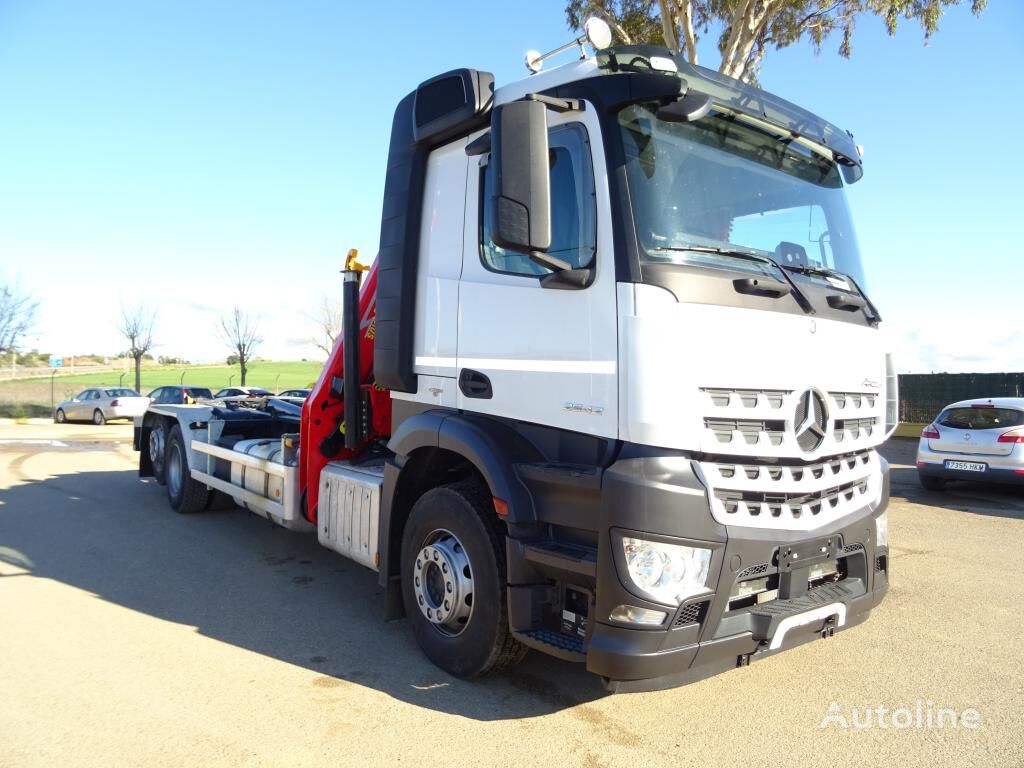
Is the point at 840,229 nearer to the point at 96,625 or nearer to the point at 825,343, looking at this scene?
the point at 825,343

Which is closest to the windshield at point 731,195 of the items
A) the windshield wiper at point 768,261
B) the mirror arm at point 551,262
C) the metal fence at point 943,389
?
the windshield wiper at point 768,261

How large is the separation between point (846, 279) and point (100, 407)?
1180 inches

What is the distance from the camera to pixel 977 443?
10023 millimetres

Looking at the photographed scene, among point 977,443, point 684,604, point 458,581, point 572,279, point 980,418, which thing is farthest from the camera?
point 980,418

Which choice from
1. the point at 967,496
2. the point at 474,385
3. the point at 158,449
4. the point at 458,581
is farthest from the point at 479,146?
the point at 967,496

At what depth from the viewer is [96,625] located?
4676 millimetres

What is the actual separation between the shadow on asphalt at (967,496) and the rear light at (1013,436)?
637 mm

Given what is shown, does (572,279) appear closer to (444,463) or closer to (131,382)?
(444,463)

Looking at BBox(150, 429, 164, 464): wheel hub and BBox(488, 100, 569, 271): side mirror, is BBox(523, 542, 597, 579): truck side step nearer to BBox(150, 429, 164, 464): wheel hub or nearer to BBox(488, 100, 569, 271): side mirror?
BBox(488, 100, 569, 271): side mirror

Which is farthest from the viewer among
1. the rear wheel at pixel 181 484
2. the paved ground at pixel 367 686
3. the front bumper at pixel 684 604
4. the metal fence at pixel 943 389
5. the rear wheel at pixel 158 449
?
the metal fence at pixel 943 389

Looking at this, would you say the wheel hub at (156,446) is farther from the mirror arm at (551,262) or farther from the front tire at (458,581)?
the mirror arm at (551,262)

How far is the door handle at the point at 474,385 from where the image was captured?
12.4 ft

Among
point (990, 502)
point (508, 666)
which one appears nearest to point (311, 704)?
point (508, 666)

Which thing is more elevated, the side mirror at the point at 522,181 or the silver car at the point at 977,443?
the side mirror at the point at 522,181
